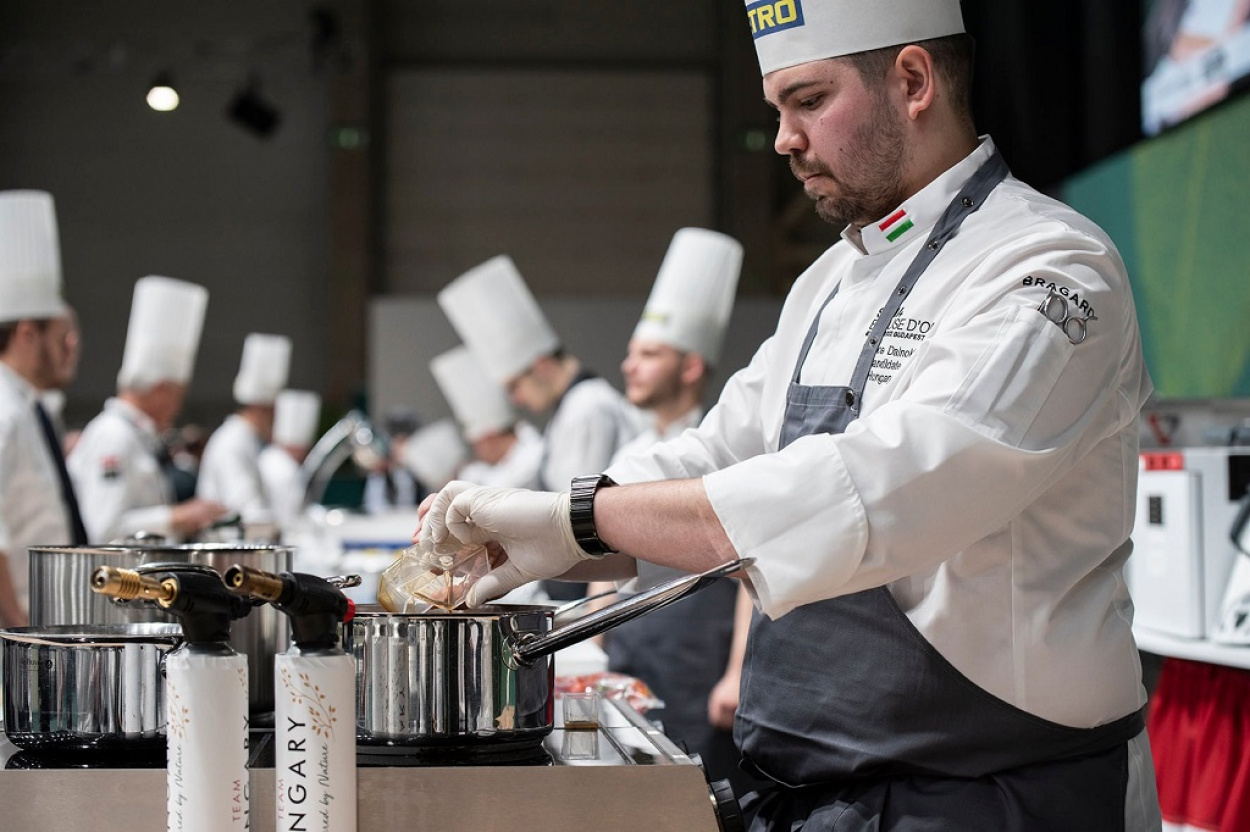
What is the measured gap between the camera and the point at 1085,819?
1278mm

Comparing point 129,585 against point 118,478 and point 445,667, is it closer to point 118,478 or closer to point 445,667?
point 445,667

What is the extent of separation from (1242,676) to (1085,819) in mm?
1426

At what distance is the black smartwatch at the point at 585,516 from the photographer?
1.20m

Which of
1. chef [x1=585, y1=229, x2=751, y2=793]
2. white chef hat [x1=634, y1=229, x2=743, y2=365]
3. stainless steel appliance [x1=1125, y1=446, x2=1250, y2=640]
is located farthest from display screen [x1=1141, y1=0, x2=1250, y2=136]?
stainless steel appliance [x1=1125, y1=446, x2=1250, y2=640]

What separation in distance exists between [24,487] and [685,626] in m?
1.78

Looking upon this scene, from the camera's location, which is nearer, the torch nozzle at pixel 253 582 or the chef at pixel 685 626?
the torch nozzle at pixel 253 582

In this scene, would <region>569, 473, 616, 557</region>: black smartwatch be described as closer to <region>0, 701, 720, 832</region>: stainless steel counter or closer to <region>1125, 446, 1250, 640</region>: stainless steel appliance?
<region>0, 701, 720, 832</region>: stainless steel counter

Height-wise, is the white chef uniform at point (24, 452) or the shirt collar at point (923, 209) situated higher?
the shirt collar at point (923, 209)

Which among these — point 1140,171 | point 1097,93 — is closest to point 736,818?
point 1140,171

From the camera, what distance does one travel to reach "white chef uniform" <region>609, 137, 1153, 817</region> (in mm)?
1124

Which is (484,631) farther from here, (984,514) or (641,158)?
(641,158)

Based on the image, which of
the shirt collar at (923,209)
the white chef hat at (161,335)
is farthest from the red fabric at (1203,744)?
the white chef hat at (161,335)

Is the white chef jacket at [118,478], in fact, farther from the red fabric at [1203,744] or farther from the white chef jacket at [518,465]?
the red fabric at [1203,744]

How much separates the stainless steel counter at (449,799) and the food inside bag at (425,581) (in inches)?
8.4
